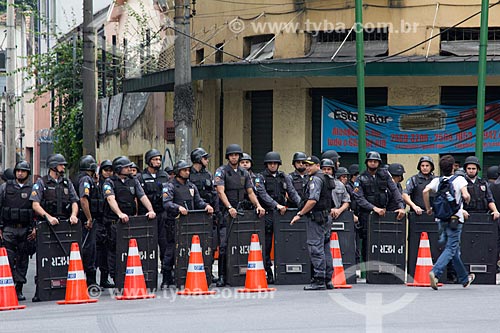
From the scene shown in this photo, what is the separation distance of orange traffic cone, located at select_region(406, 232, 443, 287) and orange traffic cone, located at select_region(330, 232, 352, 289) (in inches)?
39.4

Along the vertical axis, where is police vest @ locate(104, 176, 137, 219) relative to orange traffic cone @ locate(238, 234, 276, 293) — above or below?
above

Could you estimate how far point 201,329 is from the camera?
11.6 meters

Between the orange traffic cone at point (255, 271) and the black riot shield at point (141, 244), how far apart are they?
1.30 m

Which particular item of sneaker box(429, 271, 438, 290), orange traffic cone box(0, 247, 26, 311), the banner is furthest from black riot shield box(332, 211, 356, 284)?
the banner

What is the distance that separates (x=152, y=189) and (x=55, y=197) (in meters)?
1.88

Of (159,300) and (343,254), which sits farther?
(343,254)

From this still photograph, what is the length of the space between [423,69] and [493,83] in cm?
216

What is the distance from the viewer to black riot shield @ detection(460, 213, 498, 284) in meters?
16.3

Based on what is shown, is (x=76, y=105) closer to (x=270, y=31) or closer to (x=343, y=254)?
(x=270, y=31)

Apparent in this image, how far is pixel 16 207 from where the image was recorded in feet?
49.3

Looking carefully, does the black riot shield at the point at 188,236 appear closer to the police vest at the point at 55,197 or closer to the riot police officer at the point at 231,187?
the riot police officer at the point at 231,187

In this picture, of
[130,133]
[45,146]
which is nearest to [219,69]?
[130,133]

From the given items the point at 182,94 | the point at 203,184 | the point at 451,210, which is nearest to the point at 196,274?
the point at 203,184

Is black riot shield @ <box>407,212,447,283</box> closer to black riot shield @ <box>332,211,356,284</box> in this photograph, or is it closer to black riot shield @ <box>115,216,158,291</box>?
black riot shield @ <box>332,211,356,284</box>
